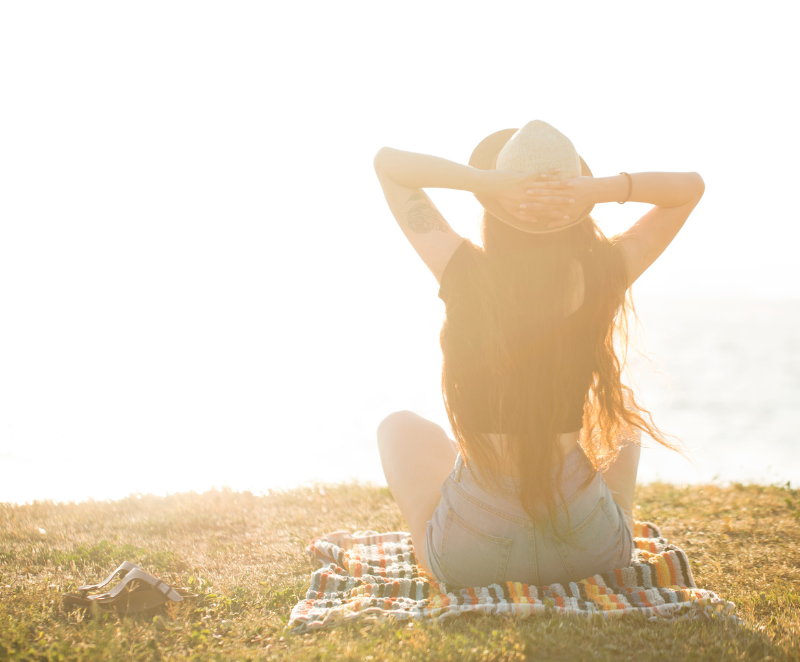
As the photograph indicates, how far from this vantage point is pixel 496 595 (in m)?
2.52

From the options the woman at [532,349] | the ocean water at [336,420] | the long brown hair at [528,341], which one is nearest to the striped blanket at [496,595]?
the woman at [532,349]

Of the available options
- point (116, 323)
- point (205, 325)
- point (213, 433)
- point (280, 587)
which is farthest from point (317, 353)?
point (280, 587)

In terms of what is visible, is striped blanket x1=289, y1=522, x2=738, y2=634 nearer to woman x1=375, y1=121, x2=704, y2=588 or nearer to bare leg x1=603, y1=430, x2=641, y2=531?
woman x1=375, y1=121, x2=704, y2=588

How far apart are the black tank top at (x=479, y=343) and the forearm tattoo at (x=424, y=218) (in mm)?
193

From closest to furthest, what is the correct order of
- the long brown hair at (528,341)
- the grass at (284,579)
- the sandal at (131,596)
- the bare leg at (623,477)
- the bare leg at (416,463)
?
the grass at (284,579) → the long brown hair at (528,341) → the sandal at (131,596) → the bare leg at (416,463) → the bare leg at (623,477)

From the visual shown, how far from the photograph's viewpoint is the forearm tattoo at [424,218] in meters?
2.51

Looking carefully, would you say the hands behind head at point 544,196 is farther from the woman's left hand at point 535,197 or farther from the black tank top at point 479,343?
the black tank top at point 479,343

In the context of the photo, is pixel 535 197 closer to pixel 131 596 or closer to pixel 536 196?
pixel 536 196

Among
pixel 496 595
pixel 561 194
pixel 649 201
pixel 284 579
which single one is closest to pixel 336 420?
pixel 284 579

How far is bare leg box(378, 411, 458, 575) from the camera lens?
272cm

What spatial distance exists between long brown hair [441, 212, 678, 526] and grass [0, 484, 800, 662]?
0.53 m

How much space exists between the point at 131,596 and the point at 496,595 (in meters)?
1.57

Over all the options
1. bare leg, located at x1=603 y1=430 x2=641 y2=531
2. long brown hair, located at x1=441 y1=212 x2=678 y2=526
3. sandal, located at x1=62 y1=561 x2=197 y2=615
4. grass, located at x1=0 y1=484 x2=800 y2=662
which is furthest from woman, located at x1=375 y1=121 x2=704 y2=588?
sandal, located at x1=62 y1=561 x2=197 y2=615

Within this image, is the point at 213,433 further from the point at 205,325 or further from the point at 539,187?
the point at 205,325
